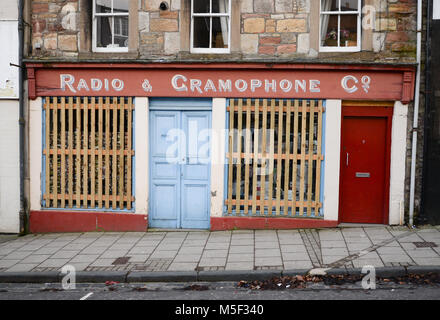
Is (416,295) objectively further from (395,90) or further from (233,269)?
(395,90)

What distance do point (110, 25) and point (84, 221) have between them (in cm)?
422

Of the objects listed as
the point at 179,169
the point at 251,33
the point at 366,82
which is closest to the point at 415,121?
the point at 366,82

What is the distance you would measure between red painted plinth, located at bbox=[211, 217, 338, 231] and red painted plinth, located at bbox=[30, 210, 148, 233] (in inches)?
61.6

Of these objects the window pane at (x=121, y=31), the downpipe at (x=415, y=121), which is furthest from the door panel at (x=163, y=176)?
the downpipe at (x=415, y=121)

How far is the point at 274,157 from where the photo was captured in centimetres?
913

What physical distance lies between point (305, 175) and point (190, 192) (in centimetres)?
240

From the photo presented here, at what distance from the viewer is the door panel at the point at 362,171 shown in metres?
9.12

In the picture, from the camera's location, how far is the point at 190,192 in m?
9.41

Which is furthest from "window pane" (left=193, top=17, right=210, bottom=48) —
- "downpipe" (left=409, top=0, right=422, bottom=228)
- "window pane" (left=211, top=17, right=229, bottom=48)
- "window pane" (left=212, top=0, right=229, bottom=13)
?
"downpipe" (left=409, top=0, right=422, bottom=228)

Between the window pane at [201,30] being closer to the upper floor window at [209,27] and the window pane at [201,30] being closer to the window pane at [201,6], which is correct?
the upper floor window at [209,27]

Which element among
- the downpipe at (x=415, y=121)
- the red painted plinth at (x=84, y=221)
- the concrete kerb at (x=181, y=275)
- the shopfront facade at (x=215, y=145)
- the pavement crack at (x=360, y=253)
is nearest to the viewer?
the concrete kerb at (x=181, y=275)

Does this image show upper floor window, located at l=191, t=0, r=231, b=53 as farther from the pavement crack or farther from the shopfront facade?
the pavement crack

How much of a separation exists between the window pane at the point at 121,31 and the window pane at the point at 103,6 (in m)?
0.27

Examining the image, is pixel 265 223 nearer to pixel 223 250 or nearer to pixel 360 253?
pixel 223 250
